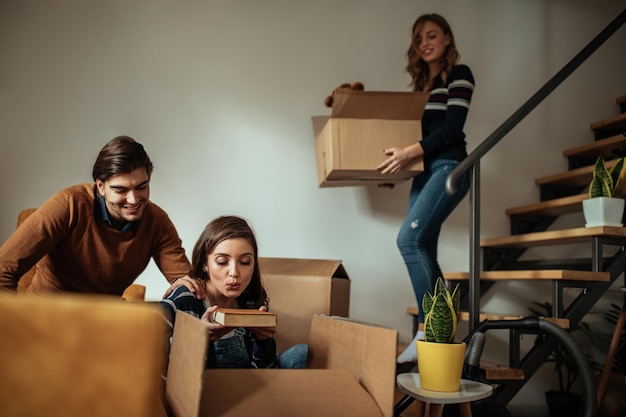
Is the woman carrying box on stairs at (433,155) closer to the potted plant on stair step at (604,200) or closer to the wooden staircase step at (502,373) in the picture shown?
the wooden staircase step at (502,373)

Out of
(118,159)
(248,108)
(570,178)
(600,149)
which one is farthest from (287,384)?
(600,149)

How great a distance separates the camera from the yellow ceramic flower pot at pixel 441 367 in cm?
138

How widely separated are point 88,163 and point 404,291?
162 centimetres

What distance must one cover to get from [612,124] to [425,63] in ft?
4.20

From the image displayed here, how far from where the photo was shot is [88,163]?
2543 millimetres

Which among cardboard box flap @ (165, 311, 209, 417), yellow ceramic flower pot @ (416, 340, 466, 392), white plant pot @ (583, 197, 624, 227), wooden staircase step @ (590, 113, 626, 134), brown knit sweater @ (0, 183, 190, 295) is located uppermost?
wooden staircase step @ (590, 113, 626, 134)

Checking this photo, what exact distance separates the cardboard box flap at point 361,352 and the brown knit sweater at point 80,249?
67cm

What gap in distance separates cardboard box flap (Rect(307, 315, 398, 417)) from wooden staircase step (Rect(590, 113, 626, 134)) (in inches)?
93.8

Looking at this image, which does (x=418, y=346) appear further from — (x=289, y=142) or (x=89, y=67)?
(x=89, y=67)

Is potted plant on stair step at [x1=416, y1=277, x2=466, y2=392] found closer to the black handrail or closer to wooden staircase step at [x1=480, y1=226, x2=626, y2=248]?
the black handrail

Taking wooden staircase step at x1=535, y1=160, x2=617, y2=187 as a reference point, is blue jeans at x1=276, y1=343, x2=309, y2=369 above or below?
below

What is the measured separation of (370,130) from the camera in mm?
2145

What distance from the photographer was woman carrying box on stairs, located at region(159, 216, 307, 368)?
1.36 meters

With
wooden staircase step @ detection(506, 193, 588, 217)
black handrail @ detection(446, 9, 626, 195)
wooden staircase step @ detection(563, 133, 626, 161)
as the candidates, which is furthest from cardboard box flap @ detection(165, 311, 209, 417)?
wooden staircase step @ detection(563, 133, 626, 161)
